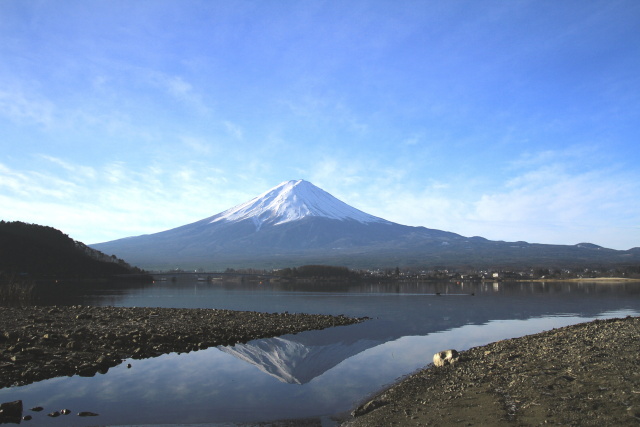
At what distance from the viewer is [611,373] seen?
11.4 m

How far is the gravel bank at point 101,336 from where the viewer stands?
51.4 feet

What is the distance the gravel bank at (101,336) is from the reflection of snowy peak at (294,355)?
1.61m

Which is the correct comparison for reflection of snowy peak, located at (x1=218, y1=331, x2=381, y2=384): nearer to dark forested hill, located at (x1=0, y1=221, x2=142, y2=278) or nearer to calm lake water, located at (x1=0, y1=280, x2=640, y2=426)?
calm lake water, located at (x1=0, y1=280, x2=640, y2=426)

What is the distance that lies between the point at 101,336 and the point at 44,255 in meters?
91.6

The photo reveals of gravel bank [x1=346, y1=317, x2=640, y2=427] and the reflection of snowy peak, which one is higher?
gravel bank [x1=346, y1=317, x2=640, y2=427]

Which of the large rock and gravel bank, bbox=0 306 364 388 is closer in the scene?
gravel bank, bbox=0 306 364 388

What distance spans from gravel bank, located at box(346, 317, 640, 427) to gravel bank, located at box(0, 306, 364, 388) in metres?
10.2

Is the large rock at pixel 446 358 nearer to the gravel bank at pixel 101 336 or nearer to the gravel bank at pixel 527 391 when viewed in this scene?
the gravel bank at pixel 527 391

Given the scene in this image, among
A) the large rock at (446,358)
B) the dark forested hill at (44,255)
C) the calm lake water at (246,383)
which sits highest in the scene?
the dark forested hill at (44,255)

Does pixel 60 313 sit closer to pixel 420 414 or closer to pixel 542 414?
pixel 420 414

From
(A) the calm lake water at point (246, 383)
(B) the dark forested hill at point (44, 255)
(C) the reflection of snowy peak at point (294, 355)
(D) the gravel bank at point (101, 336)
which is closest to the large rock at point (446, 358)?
(A) the calm lake water at point (246, 383)

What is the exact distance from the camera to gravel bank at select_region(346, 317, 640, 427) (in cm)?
915

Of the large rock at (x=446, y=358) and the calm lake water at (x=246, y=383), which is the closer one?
the calm lake water at (x=246, y=383)

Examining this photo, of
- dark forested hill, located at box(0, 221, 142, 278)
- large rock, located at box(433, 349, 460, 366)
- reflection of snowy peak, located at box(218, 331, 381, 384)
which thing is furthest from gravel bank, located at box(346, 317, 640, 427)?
dark forested hill, located at box(0, 221, 142, 278)
